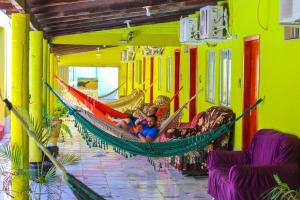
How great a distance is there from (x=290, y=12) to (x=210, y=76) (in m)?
→ 4.46

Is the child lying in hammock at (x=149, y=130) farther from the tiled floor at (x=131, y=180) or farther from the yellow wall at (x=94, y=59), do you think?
the yellow wall at (x=94, y=59)

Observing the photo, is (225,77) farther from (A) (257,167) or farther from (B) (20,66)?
(B) (20,66)

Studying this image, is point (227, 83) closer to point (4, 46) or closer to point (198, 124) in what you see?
point (198, 124)

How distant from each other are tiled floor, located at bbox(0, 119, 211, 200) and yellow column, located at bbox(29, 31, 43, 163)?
1.94 ft

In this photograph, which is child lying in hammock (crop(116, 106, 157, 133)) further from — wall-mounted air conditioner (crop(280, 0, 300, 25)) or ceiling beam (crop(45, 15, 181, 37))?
wall-mounted air conditioner (crop(280, 0, 300, 25))

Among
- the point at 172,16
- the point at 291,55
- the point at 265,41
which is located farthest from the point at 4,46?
the point at 291,55

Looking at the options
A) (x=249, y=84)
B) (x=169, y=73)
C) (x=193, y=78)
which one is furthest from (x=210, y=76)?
(x=169, y=73)

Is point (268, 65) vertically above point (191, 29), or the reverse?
point (191, 29)

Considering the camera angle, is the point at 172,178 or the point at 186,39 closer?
the point at 172,178

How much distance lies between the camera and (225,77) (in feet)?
24.2

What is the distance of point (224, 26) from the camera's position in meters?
6.90

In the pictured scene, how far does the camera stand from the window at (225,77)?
720 centimetres

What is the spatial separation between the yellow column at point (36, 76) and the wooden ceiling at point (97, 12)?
198 millimetres

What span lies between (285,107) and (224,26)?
84.0 inches
